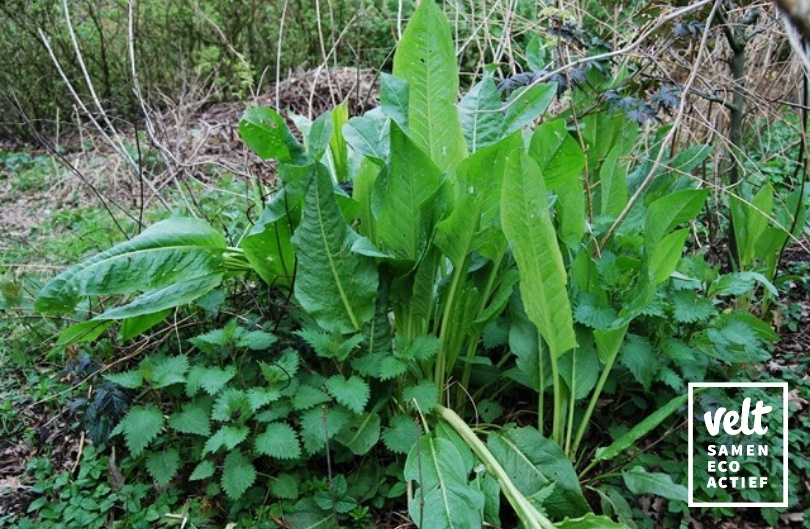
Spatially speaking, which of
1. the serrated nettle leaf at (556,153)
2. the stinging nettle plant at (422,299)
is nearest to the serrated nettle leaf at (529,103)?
the stinging nettle plant at (422,299)

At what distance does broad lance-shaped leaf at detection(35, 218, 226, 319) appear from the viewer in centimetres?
236

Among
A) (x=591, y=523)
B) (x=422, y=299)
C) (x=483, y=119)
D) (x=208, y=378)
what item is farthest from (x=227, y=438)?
(x=483, y=119)

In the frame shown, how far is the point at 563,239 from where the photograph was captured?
97.2 inches

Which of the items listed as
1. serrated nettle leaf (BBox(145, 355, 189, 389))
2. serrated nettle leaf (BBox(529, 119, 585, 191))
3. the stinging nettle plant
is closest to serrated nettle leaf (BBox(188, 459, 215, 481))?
the stinging nettle plant

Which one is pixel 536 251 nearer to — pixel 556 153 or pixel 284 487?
pixel 556 153

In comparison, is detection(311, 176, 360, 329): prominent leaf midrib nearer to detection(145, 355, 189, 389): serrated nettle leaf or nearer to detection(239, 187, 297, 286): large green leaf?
detection(239, 187, 297, 286): large green leaf

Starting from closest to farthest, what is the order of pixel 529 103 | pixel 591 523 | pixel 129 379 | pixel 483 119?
pixel 591 523 → pixel 129 379 → pixel 529 103 → pixel 483 119

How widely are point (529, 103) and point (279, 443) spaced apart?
4.33 ft

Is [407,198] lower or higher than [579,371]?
higher

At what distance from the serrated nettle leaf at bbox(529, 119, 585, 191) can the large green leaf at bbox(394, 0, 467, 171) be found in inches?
10.8

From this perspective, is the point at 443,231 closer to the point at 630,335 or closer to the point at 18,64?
the point at 630,335

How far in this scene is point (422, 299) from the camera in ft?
7.97

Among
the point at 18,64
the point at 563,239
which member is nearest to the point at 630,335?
the point at 563,239

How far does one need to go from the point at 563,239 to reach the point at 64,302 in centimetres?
156
